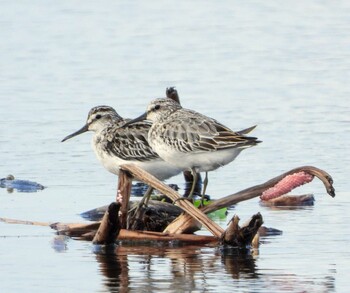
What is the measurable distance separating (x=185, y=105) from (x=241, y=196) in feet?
26.7

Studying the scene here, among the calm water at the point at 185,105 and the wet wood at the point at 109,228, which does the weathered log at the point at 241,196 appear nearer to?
the calm water at the point at 185,105

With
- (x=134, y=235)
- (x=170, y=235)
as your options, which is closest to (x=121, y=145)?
(x=134, y=235)

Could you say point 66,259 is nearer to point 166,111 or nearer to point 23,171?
point 166,111

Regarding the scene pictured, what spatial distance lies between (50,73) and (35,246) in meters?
10.7

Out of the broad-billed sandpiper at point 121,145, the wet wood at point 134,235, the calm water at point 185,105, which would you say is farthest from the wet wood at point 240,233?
the broad-billed sandpiper at point 121,145

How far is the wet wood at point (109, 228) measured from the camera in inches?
499

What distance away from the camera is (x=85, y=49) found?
84.8 ft

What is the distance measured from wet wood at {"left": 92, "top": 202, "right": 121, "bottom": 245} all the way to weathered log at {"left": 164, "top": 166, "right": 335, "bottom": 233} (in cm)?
59

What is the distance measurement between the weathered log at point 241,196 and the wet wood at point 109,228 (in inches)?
23.3

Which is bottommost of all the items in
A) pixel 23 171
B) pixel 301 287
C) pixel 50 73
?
pixel 301 287

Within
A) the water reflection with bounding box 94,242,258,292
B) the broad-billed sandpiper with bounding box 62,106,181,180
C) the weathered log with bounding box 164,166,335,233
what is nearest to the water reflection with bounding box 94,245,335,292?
the water reflection with bounding box 94,242,258,292

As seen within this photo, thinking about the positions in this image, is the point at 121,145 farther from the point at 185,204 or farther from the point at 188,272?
the point at 188,272

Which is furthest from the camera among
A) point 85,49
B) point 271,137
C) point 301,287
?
point 85,49

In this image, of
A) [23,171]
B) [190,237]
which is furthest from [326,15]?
[190,237]
